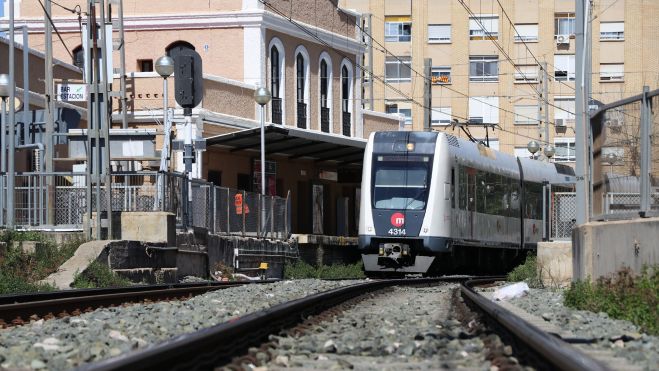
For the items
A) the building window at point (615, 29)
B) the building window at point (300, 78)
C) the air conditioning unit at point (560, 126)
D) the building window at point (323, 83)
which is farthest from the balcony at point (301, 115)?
the building window at point (615, 29)

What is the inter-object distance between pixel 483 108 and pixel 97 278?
6067cm

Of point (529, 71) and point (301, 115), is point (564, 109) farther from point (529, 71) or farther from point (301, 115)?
point (301, 115)

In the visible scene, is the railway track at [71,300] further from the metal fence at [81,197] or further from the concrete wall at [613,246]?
the metal fence at [81,197]

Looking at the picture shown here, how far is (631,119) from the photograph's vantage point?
52.9 ft

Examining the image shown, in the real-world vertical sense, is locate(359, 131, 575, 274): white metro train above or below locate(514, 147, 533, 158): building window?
below

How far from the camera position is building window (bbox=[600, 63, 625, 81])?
80.2 metres

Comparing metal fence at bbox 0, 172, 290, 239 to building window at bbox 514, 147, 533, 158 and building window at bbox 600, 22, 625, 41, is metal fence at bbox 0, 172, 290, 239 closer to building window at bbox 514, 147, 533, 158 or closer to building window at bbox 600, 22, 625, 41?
building window at bbox 514, 147, 533, 158

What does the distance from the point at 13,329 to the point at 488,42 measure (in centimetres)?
7170

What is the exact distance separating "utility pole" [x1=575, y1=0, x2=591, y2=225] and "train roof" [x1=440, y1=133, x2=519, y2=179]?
875 centimetres

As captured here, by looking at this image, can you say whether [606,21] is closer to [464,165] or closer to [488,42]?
[488,42]

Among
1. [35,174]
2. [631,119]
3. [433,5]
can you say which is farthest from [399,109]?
[631,119]

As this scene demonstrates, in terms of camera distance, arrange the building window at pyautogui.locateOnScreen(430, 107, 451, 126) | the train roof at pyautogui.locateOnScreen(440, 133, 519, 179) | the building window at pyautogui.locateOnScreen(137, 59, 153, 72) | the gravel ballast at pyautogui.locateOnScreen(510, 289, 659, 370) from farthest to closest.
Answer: the building window at pyautogui.locateOnScreen(430, 107, 451, 126) → the building window at pyautogui.locateOnScreen(137, 59, 153, 72) → the train roof at pyautogui.locateOnScreen(440, 133, 519, 179) → the gravel ballast at pyautogui.locateOnScreen(510, 289, 659, 370)

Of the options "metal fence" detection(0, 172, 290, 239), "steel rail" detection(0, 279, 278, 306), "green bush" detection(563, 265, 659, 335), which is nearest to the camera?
"green bush" detection(563, 265, 659, 335)

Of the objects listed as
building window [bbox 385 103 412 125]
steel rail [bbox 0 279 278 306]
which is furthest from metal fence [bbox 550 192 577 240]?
building window [bbox 385 103 412 125]
